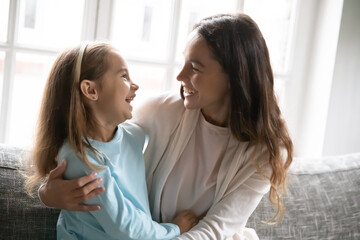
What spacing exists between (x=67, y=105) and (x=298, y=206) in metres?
1.01

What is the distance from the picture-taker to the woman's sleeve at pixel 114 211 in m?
1.48

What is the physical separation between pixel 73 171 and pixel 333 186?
43.4 inches

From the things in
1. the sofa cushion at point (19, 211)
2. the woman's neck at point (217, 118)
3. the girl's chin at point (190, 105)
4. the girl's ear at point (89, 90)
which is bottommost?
the sofa cushion at point (19, 211)

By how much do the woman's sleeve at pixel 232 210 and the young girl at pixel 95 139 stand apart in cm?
12

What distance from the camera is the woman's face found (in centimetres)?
166

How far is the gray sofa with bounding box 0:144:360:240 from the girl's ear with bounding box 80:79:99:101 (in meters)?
0.45

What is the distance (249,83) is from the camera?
171 cm

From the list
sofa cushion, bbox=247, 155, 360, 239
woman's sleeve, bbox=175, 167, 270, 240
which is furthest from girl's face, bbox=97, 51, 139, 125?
sofa cushion, bbox=247, 155, 360, 239

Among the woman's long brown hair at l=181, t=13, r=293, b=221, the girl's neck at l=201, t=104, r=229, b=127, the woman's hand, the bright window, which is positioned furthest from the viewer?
the bright window

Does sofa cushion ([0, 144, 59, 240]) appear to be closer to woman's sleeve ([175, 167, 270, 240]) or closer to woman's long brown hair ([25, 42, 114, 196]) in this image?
woman's long brown hair ([25, 42, 114, 196])

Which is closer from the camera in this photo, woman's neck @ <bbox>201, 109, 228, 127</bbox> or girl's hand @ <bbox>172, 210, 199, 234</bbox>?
girl's hand @ <bbox>172, 210, 199, 234</bbox>

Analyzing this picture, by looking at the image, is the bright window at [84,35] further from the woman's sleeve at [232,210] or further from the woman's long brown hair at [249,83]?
the woman's sleeve at [232,210]

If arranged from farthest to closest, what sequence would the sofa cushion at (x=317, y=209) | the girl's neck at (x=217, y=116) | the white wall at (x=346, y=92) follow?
the white wall at (x=346, y=92) → the sofa cushion at (x=317, y=209) → the girl's neck at (x=217, y=116)

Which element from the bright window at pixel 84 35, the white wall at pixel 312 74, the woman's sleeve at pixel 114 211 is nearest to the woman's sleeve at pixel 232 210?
the woman's sleeve at pixel 114 211
